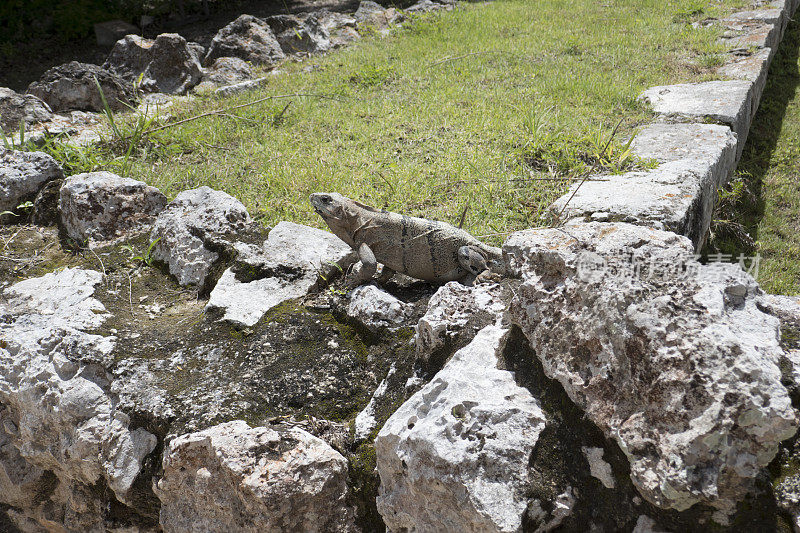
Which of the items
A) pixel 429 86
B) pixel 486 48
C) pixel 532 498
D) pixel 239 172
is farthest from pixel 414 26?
pixel 532 498

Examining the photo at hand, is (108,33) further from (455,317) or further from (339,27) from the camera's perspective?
(455,317)

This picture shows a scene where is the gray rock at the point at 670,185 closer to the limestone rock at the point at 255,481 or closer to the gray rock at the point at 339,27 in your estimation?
the limestone rock at the point at 255,481

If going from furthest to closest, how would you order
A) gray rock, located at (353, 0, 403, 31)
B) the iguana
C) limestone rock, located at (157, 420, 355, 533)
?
gray rock, located at (353, 0, 403, 31) < the iguana < limestone rock, located at (157, 420, 355, 533)

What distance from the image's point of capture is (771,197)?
510 cm

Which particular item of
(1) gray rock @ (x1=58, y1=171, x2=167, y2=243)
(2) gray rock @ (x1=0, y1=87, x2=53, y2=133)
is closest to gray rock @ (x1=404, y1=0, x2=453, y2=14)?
(2) gray rock @ (x1=0, y1=87, x2=53, y2=133)

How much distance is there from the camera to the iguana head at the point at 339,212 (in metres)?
3.14

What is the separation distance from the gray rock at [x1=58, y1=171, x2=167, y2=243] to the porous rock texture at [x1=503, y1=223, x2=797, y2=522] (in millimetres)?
2700

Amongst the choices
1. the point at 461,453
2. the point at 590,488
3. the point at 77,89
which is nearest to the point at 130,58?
the point at 77,89

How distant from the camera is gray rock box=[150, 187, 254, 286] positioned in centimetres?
336

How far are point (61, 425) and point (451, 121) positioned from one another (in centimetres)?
393

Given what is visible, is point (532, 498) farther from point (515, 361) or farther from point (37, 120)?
point (37, 120)

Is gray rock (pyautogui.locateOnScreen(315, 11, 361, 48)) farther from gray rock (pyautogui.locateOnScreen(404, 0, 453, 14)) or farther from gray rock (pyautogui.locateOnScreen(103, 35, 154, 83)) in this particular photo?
gray rock (pyautogui.locateOnScreen(103, 35, 154, 83))

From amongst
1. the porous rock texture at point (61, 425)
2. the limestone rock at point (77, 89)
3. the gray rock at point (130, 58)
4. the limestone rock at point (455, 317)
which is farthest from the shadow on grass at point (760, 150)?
the gray rock at point (130, 58)

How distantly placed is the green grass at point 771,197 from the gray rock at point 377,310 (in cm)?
261
